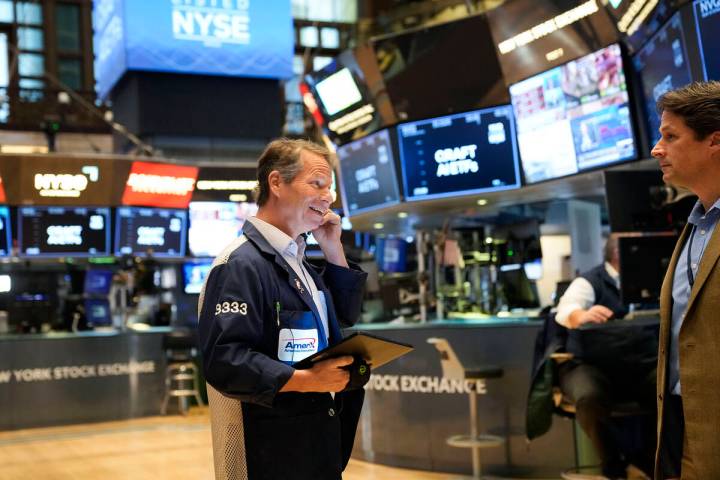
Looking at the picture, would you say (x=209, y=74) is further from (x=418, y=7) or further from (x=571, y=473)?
(x=571, y=473)

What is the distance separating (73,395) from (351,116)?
4.28m

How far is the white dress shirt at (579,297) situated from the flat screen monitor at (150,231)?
6.85 m

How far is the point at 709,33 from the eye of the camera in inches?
162

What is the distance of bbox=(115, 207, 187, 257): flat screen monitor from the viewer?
34.8 ft

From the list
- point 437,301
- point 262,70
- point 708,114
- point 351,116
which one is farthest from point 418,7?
point 708,114

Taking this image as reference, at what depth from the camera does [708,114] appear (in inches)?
80.9

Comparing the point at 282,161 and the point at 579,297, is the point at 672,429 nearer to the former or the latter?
the point at 282,161

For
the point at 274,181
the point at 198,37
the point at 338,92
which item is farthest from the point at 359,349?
the point at 198,37

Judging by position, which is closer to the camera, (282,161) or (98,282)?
(282,161)

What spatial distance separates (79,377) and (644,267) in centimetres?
690

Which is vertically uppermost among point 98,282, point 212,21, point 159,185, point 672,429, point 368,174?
point 212,21

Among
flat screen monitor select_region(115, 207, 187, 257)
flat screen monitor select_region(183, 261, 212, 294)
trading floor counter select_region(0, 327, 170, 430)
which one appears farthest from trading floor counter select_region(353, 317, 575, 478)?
flat screen monitor select_region(183, 261, 212, 294)

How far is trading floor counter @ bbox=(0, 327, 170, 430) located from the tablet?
26.1 feet

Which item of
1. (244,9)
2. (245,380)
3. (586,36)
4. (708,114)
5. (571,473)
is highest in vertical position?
(244,9)
